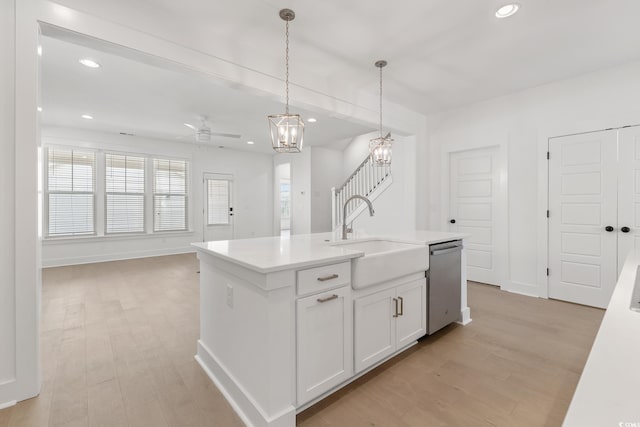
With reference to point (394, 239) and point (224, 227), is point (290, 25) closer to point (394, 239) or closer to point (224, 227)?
point (394, 239)

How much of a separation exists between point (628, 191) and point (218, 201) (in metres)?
8.05

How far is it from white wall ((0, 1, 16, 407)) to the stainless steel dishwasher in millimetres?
3035

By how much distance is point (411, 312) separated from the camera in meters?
2.45

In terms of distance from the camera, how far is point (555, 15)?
250cm

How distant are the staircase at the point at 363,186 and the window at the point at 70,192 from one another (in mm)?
5389

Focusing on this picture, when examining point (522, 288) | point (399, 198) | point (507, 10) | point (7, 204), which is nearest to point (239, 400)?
point (7, 204)

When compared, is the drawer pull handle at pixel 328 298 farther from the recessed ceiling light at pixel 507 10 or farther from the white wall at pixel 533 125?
the white wall at pixel 533 125

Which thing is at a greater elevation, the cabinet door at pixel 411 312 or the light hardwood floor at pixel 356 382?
the cabinet door at pixel 411 312

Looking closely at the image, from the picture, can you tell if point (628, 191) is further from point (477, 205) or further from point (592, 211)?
point (477, 205)

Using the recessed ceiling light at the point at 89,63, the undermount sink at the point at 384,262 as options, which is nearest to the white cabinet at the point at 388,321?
the undermount sink at the point at 384,262

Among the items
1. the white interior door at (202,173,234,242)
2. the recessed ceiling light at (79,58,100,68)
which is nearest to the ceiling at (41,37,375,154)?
the recessed ceiling light at (79,58,100,68)

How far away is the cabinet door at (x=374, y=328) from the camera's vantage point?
78.1 inches

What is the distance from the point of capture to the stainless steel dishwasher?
8.60ft

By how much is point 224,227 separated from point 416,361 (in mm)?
6967
